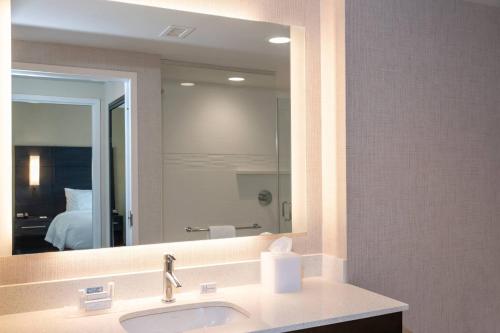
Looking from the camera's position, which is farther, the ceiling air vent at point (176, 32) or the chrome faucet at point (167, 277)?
the ceiling air vent at point (176, 32)

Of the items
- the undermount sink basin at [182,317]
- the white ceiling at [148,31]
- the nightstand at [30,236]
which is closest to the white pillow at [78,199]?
the nightstand at [30,236]

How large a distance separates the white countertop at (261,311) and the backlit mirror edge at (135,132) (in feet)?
0.77

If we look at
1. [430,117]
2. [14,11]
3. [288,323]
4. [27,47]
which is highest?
[14,11]

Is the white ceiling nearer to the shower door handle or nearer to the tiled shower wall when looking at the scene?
the tiled shower wall

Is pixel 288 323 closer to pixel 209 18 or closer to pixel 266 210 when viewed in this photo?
pixel 266 210

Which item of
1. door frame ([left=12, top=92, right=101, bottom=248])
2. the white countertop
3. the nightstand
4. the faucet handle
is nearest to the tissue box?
the white countertop

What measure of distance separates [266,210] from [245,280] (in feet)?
1.04

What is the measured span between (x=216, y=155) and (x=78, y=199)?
0.56 m

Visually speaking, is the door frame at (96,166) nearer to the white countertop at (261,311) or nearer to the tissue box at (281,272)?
the white countertop at (261,311)

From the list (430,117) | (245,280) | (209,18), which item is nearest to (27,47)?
(209,18)

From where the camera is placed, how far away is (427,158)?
207 cm

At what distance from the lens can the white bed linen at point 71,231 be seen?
1.57 meters

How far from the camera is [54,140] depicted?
5.27 ft

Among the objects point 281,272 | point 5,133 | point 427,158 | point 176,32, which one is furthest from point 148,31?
point 427,158
